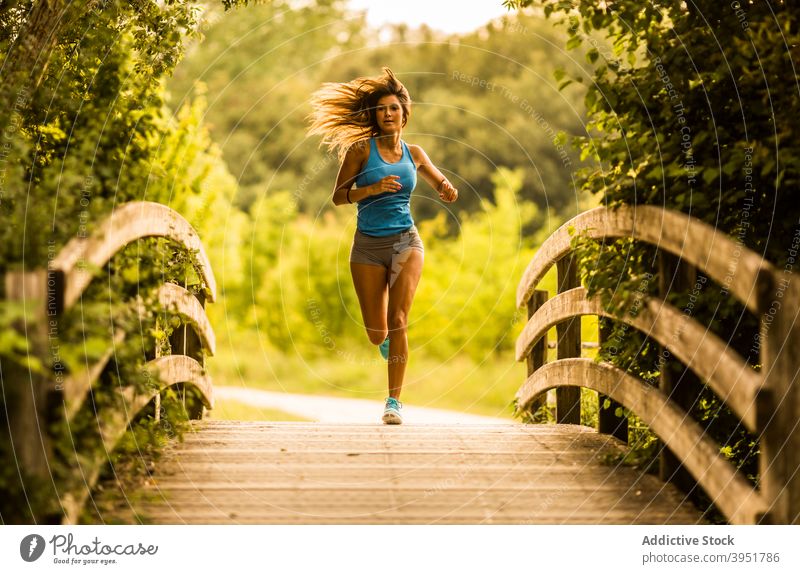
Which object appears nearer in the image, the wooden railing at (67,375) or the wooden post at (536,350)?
the wooden railing at (67,375)

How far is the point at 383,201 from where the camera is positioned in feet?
20.7

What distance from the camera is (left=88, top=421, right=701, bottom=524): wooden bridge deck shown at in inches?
153

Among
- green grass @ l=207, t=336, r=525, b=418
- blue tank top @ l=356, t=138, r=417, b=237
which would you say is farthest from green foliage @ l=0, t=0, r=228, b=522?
green grass @ l=207, t=336, r=525, b=418

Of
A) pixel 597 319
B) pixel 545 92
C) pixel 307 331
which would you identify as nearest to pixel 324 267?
pixel 307 331

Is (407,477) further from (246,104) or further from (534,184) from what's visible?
(246,104)

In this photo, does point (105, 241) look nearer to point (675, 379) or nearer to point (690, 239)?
point (690, 239)

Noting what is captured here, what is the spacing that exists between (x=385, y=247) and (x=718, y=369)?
119 inches

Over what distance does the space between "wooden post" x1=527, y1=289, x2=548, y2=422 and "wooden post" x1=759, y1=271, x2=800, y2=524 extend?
416cm

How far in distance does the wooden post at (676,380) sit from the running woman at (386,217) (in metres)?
2.15

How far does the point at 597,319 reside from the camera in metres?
5.42

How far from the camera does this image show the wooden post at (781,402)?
10.8ft

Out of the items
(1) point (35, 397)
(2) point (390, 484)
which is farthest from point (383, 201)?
(1) point (35, 397)

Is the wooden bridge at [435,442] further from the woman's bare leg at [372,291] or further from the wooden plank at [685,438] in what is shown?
the woman's bare leg at [372,291]

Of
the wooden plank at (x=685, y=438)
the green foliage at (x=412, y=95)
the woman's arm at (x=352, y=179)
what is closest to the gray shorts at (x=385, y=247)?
the woman's arm at (x=352, y=179)
